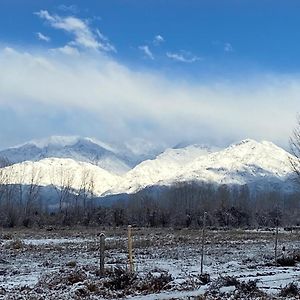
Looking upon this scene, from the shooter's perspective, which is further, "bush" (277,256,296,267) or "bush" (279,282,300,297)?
"bush" (277,256,296,267)

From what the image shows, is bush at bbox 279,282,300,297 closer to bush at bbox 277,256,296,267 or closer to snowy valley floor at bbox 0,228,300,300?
snowy valley floor at bbox 0,228,300,300

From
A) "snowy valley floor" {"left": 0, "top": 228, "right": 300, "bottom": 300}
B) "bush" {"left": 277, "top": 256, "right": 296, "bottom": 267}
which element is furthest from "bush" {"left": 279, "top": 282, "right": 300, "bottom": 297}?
"bush" {"left": 277, "top": 256, "right": 296, "bottom": 267}

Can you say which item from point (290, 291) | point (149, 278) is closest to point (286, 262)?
point (290, 291)

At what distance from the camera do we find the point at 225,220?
270 feet

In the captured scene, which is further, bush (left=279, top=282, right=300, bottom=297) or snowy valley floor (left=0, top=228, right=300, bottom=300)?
snowy valley floor (left=0, top=228, right=300, bottom=300)

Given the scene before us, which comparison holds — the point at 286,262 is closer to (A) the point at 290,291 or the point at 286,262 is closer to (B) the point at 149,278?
(A) the point at 290,291

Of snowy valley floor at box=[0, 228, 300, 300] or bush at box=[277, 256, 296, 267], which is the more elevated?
bush at box=[277, 256, 296, 267]

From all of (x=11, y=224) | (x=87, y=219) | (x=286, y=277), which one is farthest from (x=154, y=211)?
(x=286, y=277)

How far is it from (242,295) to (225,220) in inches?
2690

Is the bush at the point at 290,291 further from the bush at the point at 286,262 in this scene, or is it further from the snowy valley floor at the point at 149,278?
the bush at the point at 286,262

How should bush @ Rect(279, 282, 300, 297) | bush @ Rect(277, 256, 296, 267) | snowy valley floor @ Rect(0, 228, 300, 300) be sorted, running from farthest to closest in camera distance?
bush @ Rect(277, 256, 296, 267)
snowy valley floor @ Rect(0, 228, 300, 300)
bush @ Rect(279, 282, 300, 297)

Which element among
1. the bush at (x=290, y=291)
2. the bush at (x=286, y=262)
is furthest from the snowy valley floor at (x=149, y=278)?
the bush at (x=286, y=262)

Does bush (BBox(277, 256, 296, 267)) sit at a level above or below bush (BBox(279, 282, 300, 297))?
above

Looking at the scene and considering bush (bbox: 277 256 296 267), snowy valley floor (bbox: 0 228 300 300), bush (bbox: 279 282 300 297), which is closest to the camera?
bush (bbox: 279 282 300 297)
